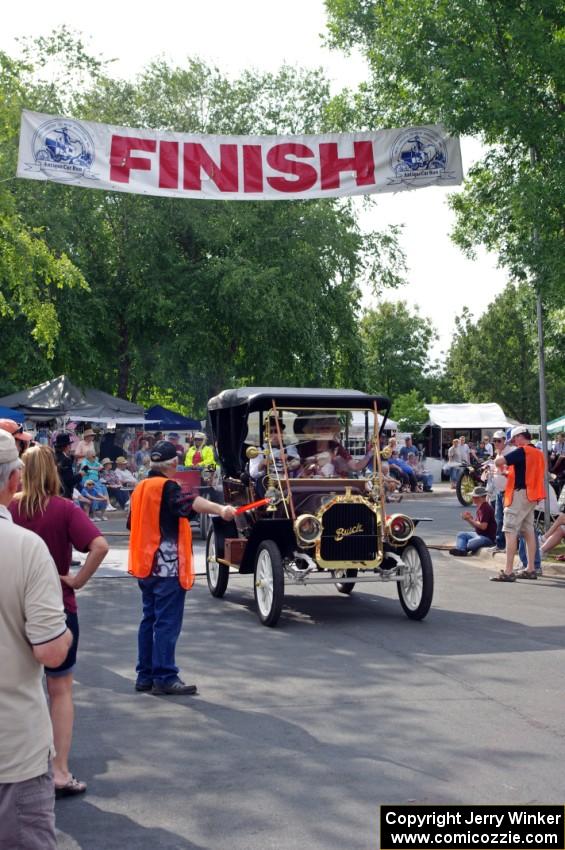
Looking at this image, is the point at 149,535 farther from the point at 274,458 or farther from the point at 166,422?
the point at 166,422

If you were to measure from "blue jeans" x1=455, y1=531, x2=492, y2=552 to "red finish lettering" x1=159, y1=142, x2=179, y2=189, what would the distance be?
6.84 meters

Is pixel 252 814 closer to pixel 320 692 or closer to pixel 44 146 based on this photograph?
pixel 320 692

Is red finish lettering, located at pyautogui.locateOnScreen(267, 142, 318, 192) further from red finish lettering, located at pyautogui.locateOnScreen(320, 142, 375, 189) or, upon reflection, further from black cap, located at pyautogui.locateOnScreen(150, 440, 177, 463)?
black cap, located at pyautogui.locateOnScreen(150, 440, 177, 463)

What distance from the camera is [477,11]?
1460 centimetres

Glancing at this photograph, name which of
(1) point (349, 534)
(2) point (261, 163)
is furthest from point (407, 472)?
(1) point (349, 534)

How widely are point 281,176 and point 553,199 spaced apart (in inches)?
159

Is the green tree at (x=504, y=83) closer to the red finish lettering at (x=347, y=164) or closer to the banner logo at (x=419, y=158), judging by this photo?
the banner logo at (x=419, y=158)

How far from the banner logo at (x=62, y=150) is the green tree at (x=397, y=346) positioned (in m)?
61.1

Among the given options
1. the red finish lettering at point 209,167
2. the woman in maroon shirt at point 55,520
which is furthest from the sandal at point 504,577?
the woman in maroon shirt at point 55,520

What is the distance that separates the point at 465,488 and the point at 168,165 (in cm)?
1429

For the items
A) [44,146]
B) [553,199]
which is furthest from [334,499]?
[44,146]

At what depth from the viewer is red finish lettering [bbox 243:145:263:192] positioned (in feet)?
52.2

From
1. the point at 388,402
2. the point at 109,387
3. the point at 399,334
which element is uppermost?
the point at 399,334

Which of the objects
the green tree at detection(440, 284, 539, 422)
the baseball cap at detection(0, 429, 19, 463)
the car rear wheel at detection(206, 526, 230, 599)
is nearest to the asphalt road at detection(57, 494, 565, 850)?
the car rear wheel at detection(206, 526, 230, 599)
